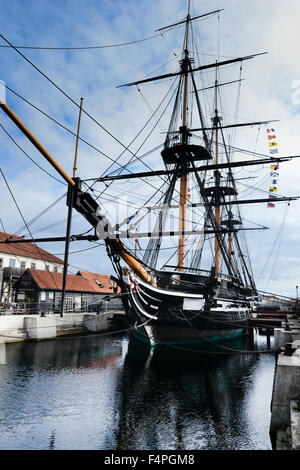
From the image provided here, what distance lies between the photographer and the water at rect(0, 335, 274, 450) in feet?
28.6

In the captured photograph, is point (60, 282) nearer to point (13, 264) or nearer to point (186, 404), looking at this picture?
point (13, 264)

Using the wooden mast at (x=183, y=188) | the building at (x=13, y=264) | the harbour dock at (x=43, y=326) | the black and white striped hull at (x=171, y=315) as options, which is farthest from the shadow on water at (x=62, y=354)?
the wooden mast at (x=183, y=188)

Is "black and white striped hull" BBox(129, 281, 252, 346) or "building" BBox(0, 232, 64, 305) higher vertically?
"building" BBox(0, 232, 64, 305)

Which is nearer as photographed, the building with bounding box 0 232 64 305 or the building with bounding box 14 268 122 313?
the building with bounding box 14 268 122 313

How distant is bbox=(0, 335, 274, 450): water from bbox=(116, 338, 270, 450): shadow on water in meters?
0.03

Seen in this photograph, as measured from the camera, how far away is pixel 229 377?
16.2 metres

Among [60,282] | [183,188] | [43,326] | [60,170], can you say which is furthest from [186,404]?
[60,282]

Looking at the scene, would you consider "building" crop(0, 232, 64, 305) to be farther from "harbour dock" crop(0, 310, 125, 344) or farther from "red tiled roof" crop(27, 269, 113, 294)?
"harbour dock" crop(0, 310, 125, 344)

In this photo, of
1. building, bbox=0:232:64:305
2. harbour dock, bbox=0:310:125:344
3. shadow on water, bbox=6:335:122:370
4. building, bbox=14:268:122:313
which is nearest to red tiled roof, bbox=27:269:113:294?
building, bbox=14:268:122:313

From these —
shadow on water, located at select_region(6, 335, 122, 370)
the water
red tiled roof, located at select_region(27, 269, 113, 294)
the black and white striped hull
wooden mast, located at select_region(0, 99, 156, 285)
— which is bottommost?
shadow on water, located at select_region(6, 335, 122, 370)

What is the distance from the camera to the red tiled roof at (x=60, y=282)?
3248cm

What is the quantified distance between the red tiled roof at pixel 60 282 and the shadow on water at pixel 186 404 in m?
14.7

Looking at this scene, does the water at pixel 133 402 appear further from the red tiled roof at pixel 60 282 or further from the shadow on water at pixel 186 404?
the red tiled roof at pixel 60 282
